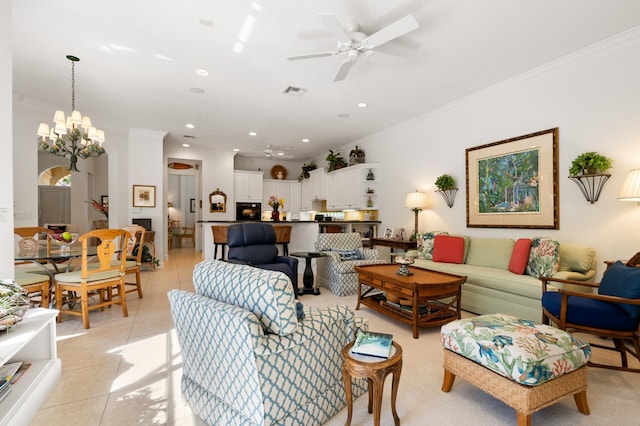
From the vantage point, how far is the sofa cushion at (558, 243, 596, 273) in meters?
3.26

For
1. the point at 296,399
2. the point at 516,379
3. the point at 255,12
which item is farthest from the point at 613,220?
the point at 255,12

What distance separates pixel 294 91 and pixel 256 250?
2.39m

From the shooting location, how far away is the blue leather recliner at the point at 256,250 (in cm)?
416

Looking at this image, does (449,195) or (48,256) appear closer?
(48,256)

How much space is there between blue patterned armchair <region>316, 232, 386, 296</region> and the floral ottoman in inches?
100

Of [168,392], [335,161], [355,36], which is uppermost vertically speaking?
[355,36]

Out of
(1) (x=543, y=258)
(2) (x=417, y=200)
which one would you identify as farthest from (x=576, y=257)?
(2) (x=417, y=200)

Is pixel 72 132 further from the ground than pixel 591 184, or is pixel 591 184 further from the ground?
pixel 72 132

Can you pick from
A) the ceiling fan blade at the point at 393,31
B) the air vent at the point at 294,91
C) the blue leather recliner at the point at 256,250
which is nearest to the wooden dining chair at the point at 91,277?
the blue leather recliner at the point at 256,250

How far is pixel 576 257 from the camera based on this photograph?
10.9 feet

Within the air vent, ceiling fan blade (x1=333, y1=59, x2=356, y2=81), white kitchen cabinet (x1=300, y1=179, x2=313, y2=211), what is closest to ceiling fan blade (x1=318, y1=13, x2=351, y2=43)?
ceiling fan blade (x1=333, y1=59, x2=356, y2=81)

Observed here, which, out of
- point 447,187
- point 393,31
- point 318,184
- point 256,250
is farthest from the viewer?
point 318,184

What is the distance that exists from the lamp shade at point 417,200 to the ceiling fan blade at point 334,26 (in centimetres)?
306

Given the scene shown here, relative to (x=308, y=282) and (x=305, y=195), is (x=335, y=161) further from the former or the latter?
(x=308, y=282)
